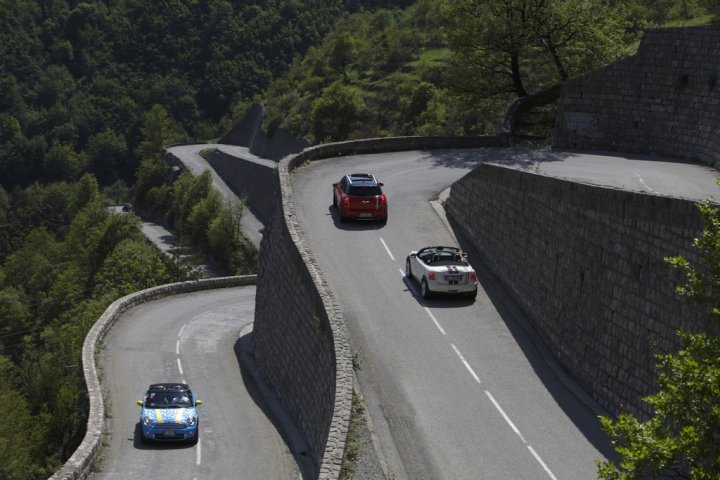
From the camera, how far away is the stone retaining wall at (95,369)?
75.7ft

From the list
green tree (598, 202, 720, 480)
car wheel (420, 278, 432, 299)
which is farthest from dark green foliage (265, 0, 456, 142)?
green tree (598, 202, 720, 480)

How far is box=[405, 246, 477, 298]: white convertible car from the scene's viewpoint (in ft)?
79.0

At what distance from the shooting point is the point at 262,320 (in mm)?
31781

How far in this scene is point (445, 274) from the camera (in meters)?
24.0

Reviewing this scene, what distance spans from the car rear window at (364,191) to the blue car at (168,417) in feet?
27.7

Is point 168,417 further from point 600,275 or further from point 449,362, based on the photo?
point 600,275

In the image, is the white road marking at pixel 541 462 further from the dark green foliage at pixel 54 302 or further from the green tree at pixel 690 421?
the dark green foliage at pixel 54 302

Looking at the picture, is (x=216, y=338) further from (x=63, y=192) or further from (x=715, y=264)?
(x=63, y=192)

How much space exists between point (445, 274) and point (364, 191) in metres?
7.53

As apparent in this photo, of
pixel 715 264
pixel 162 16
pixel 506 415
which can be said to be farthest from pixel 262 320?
pixel 162 16

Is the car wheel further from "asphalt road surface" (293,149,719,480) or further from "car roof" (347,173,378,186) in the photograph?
"car roof" (347,173,378,186)

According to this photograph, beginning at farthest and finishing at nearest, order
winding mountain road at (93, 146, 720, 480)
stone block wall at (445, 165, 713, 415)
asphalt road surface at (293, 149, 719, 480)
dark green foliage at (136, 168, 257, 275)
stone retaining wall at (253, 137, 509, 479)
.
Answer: dark green foliage at (136, 168, 257, 275), stone retaining wall at (253, 137, 509, 479), winding mountain road at (93, 146, 720, 480), asphalt road surface at (293, 149, 719, 480), stone block wall at (445, 165, 713, 415)

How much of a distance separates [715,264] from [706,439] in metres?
2.29

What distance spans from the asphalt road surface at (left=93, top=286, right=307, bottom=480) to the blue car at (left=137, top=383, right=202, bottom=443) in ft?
1.19
